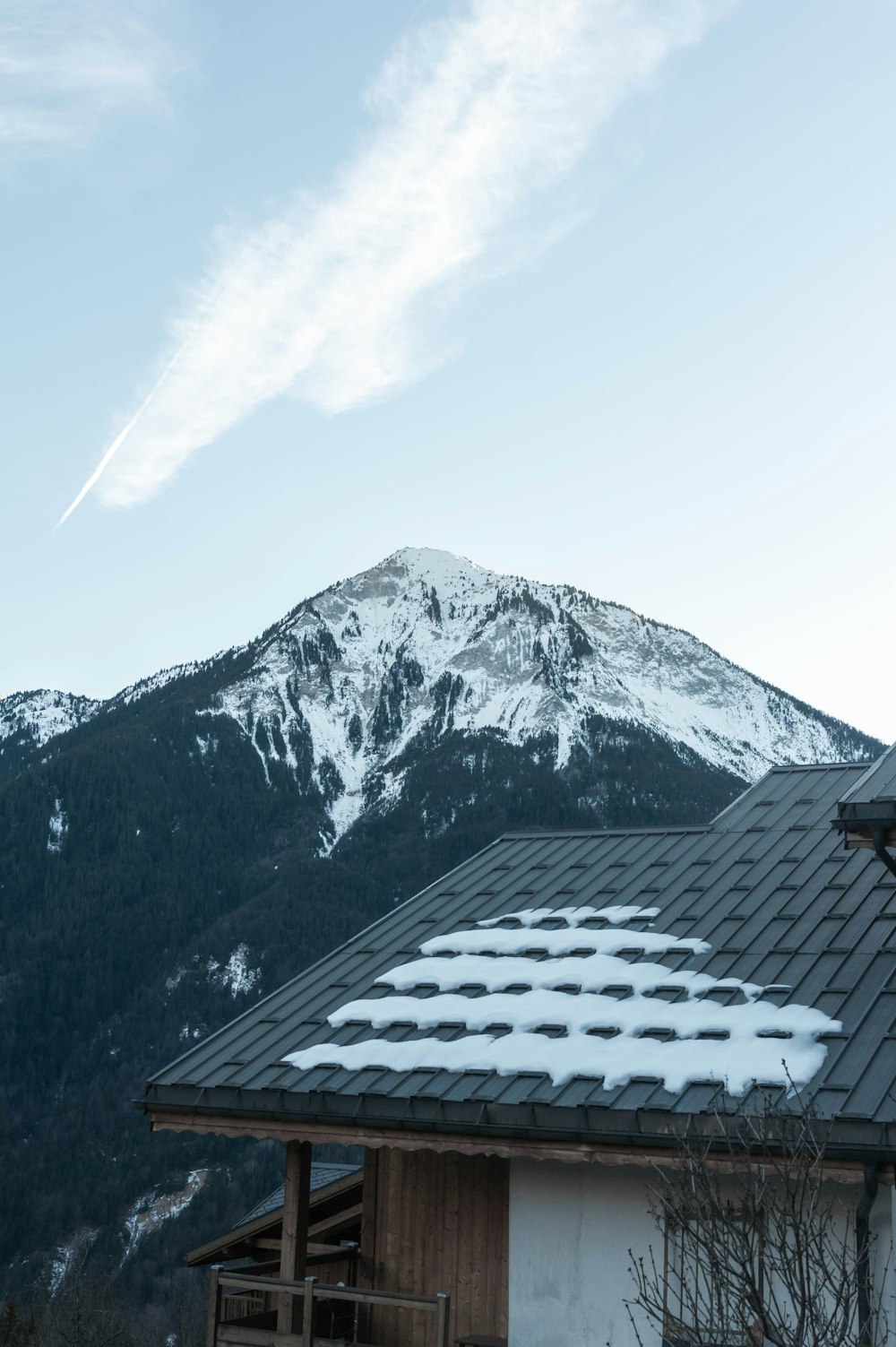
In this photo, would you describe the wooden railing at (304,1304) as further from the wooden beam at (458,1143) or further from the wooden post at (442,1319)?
the wooden beam at (458,1143)

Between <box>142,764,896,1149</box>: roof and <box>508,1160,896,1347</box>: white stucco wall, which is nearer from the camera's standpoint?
<box>142,764,896,1149</box>: roof

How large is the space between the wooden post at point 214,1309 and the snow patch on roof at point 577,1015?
1.79m

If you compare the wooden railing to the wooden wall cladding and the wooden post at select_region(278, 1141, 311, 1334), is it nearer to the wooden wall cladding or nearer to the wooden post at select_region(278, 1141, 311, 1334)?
the wooden post at select_region(278, 1141, 311, 1334)

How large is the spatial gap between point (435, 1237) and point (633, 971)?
8.97 ft

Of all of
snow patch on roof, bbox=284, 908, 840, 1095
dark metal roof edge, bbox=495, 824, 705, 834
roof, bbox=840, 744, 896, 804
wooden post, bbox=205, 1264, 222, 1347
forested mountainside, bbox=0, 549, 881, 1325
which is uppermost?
forested mountainside, bbox=0, 549, 881, 1325

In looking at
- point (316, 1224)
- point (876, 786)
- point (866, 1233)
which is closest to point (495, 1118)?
point (866, 1233)

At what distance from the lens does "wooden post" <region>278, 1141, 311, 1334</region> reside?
34.7 ft

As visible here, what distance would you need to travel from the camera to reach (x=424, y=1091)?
9680 mm

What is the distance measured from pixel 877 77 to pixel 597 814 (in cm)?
12425

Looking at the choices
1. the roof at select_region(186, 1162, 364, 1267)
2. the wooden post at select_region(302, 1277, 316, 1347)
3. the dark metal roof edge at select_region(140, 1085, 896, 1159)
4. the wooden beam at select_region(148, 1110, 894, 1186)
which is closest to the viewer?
the dark metal roof edge at select_region(140, 1085, 896, 1159)

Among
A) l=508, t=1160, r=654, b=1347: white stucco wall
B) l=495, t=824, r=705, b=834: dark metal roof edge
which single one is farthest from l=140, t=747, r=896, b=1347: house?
l=495, t=824, r=705, b=834: dark metal roof edge

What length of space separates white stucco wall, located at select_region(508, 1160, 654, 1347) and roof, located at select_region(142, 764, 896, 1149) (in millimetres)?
972

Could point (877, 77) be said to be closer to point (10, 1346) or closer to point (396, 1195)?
point (396, 1195)

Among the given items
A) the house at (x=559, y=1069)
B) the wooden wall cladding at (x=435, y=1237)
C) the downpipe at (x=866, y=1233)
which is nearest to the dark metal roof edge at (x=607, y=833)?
the house at (x=559, y=1069)
